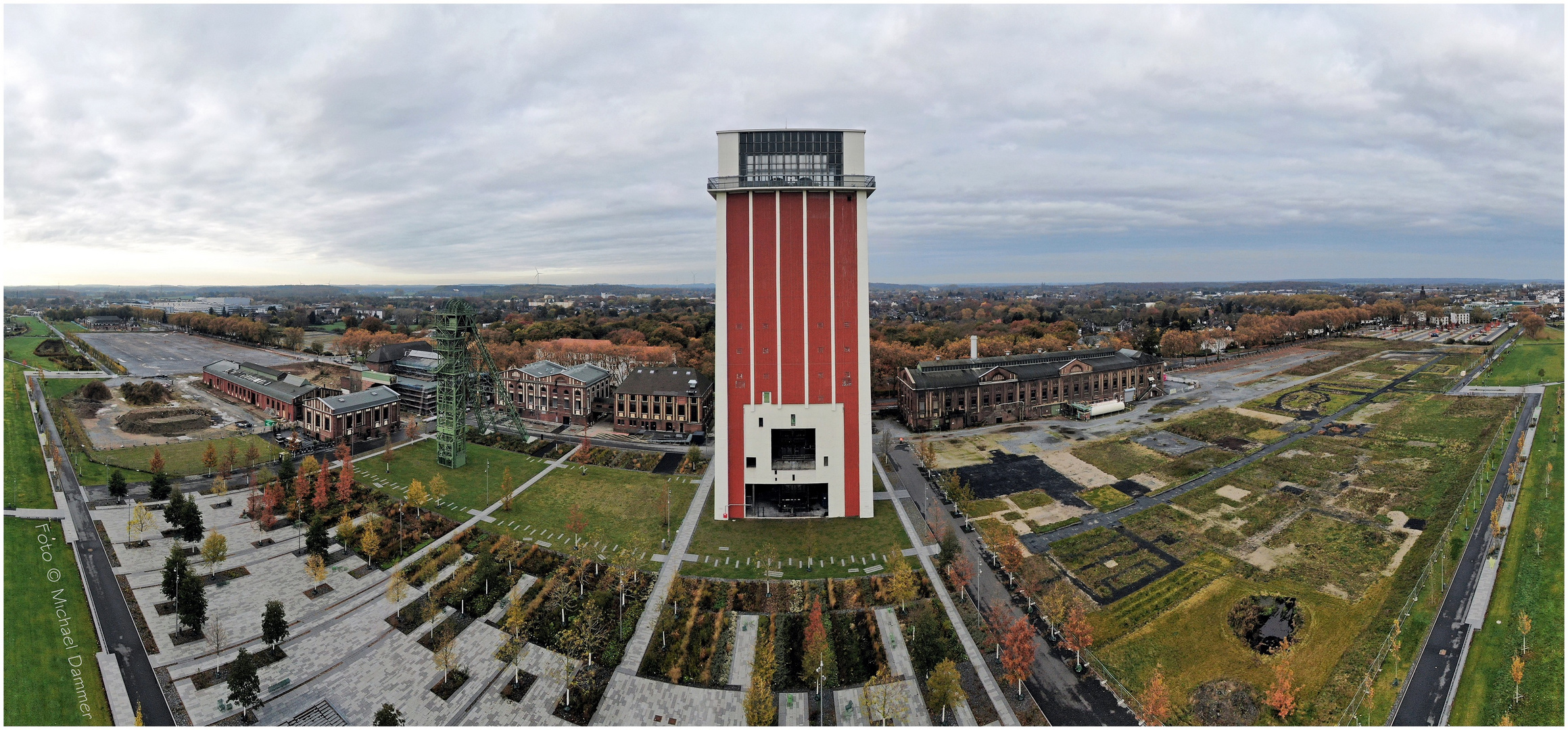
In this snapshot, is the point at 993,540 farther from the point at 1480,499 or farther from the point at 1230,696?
the point at 1480,499

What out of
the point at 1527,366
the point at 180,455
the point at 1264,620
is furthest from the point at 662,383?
the point at 1527,366

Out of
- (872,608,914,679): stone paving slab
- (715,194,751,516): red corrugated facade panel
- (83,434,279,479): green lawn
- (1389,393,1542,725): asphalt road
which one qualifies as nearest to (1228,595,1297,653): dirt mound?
(1389,393,1542,725): asphalt road

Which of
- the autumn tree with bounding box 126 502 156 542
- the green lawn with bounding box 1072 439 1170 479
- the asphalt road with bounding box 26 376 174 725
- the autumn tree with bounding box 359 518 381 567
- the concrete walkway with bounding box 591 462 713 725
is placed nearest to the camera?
the concrete walkway with bounding box 591 462 713 725

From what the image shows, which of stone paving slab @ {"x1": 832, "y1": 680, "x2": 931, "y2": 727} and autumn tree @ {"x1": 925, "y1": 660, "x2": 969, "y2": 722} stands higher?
autumn tree @ {"x1": 925, "y1": 660, "x2": 969, "y2": 722}

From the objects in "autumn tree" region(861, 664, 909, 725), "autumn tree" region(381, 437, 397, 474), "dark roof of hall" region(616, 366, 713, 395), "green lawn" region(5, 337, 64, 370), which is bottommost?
"autumn tree" region(861, 664, 909, 725)

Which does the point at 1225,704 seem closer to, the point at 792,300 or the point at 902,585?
the point at 902,585

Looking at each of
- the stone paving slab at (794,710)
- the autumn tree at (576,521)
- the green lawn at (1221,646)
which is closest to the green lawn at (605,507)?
the autumn tree at (576,521)

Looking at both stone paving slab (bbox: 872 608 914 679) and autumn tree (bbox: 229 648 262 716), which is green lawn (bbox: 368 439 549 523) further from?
stone paving slab (bbox: 872 608 914 679)

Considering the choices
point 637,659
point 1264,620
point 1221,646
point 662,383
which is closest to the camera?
point 637,659
